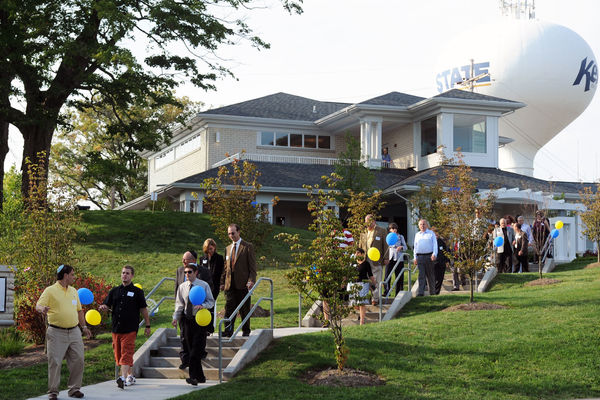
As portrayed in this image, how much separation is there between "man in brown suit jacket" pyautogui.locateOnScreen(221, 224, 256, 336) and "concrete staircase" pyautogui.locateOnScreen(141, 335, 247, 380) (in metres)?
0.37

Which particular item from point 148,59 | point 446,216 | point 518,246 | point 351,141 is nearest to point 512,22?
point 351,141

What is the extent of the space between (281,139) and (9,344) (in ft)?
99.1

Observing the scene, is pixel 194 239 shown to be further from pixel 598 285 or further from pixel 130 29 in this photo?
pixel 598 285

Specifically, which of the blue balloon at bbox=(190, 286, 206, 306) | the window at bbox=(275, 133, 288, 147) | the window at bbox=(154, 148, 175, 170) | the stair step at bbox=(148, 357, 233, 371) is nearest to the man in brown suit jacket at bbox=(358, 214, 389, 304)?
the stair step at bbox=(148, 357, 233, 371)

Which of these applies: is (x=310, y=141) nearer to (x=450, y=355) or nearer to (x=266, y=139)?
(x=266, y=139)

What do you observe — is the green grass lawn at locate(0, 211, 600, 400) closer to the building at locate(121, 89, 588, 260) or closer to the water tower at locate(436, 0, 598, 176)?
the building at locate(121, 89, 588, 260)

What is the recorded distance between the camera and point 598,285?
739 inches

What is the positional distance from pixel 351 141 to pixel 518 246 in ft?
40.6

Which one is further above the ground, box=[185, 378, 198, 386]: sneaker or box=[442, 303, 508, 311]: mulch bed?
box=[442, 303, 508, 311]: mulch bed

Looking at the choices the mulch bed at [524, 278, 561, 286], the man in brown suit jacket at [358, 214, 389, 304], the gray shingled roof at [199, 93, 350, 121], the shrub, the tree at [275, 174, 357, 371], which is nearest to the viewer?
the tree at [275, 174, 357, 371]

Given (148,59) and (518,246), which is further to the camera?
(148,59)

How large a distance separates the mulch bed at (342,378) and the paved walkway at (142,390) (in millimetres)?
1461

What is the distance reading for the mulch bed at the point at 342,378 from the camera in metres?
11.8

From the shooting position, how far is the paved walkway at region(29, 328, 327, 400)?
38.2 feet
